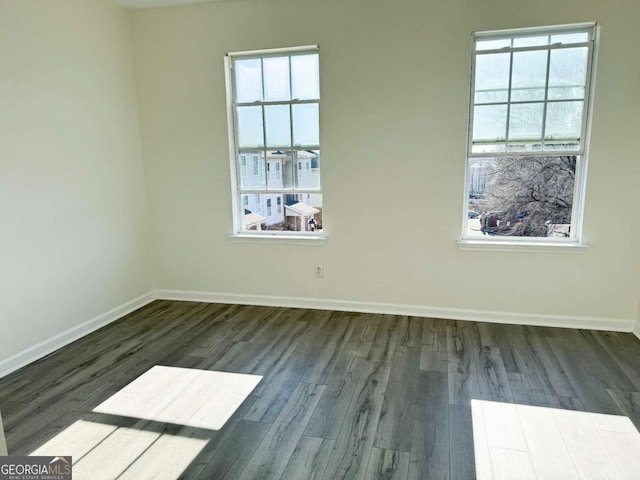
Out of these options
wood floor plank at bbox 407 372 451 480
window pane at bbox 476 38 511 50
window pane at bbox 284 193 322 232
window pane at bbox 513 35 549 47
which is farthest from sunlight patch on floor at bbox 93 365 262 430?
window pane at bbox 513 35 549 47

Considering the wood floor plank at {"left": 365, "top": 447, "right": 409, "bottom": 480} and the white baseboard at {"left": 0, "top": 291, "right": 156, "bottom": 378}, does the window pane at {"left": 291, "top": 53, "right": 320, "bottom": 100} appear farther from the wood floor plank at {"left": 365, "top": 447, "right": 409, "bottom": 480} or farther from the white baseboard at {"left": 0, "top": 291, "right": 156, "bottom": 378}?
the wood floor plank at {"left": 365, "top": 447, "right": 409, "bottom": 480}

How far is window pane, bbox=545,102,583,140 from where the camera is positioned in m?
3.19

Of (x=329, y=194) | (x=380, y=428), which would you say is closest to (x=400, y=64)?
(x=329, y=194)

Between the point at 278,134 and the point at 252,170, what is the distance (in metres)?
0.42

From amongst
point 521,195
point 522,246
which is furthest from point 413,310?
point 521,195

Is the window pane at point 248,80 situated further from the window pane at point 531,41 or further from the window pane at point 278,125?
the window pane at point 531,41

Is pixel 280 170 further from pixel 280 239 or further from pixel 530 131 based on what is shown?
pixel 530 131

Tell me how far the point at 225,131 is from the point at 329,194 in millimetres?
1119

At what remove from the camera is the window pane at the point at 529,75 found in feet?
10.5

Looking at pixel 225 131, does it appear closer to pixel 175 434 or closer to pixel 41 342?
pixel 41 342

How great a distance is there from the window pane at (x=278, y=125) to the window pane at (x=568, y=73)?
2.14 meters

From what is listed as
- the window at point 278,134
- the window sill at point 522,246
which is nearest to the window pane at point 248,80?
the window at point 278,134

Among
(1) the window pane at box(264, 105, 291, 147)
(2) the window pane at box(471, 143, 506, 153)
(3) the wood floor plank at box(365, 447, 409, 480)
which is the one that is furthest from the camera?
(1) the window pane at box(264, 105, 291, 147)

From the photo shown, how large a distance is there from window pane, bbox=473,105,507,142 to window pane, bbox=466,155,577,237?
0.61 ft
